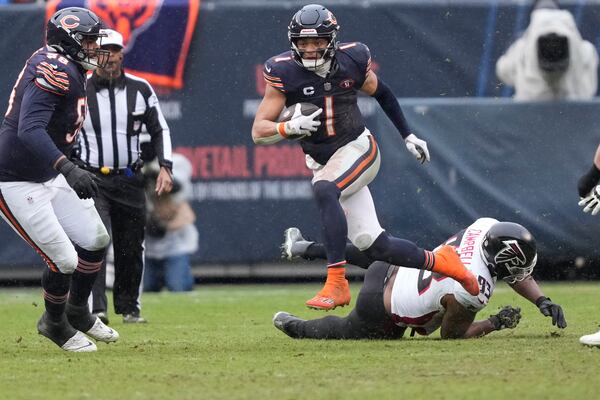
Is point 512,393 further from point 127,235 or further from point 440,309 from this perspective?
point 127,235

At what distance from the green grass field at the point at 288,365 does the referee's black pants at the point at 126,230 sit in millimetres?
347

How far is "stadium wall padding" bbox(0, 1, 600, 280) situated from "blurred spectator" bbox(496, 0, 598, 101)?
0.20 m

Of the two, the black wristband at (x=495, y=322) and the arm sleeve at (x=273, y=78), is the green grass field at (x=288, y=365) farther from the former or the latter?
the arm sleeve at (x=273, y=78)

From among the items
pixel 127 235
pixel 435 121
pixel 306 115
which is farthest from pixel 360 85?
pixel 435 121

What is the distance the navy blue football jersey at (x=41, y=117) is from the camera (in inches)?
239

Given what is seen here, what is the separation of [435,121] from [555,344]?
4.75 metres

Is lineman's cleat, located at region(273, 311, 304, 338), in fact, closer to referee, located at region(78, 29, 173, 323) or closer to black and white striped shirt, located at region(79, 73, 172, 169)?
referee, located at region(78, 29, 173, 323)

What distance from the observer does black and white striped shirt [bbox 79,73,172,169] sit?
27.3ft

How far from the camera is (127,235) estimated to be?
8.55m

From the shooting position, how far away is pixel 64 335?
21.2ft

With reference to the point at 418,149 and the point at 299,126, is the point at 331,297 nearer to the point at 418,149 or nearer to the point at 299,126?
the point at 299,126

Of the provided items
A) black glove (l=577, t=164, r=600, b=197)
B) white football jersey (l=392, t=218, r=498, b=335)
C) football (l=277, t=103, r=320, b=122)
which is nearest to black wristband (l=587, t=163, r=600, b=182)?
black glove (l=577, t=164, r=600, b=197)

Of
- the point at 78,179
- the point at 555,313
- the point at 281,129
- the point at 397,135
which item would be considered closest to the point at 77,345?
the point at 78,179

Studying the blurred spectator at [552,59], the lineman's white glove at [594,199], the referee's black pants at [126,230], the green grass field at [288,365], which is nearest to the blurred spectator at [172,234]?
the referee's black pants at [126,230]
